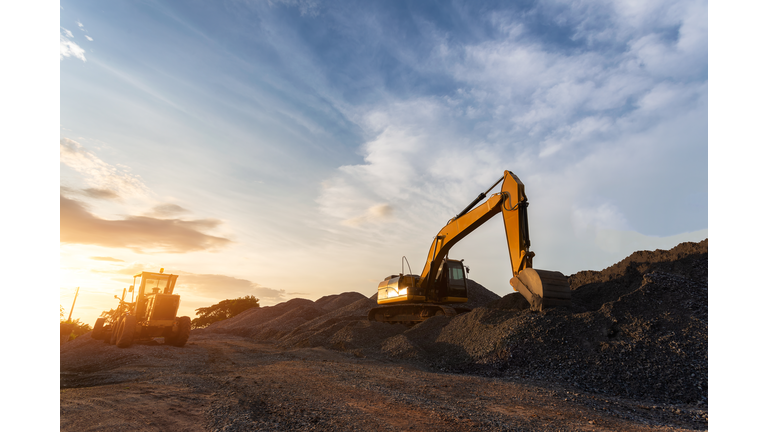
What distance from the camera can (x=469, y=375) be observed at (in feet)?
31.6

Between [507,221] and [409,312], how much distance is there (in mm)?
8391

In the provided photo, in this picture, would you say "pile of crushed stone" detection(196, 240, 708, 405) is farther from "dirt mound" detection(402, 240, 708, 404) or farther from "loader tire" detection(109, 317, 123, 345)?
"loader tire" detection(109, 317, 123, 345)

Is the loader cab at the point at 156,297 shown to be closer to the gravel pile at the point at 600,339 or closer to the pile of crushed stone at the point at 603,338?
the gravel pile at the point at 600,339

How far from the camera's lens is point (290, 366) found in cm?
1018

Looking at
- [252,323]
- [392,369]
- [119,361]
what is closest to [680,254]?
[392,369]

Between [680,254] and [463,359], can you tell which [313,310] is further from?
[680,254]

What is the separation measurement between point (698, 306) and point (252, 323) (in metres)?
29.3

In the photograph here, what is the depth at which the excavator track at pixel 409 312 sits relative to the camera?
56.9 ft

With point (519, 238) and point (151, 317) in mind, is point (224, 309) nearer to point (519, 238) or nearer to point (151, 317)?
point (151, 317)

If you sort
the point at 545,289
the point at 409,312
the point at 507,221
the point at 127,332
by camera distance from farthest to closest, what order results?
the point at 409,312, the point at 127,332, the point at 507,221, the point at 545,289

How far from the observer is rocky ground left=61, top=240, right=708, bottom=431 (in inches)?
219

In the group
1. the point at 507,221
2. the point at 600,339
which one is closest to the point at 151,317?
the point at 507,221

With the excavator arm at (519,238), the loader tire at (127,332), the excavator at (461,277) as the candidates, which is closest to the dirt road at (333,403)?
the excavator arm at (519,238)

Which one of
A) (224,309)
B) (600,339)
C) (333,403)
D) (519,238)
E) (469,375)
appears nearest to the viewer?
(333,403)
